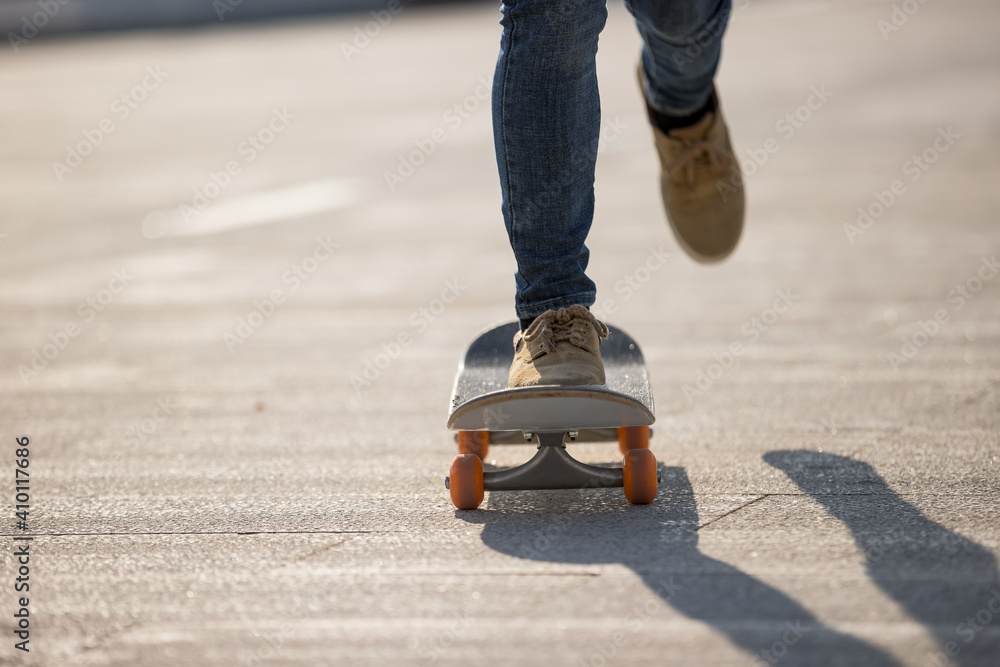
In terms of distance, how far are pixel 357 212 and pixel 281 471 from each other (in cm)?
435

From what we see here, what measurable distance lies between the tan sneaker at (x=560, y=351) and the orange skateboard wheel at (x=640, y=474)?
16 centimetres

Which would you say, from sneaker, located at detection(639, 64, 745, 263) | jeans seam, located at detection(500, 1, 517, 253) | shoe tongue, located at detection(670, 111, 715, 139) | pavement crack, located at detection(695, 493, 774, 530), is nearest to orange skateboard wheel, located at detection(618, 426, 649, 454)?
pavement crack, located at detection(695, 493, 774, 530)

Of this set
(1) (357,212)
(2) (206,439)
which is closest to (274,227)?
(1) (357,212)

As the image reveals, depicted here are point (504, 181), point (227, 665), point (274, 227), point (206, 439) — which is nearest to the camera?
point (227, 665)

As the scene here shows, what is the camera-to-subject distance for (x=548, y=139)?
6.95 feet

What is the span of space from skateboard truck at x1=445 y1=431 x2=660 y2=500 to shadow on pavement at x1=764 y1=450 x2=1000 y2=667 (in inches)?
13.9

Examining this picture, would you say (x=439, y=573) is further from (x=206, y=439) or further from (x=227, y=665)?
(x=206, y=439)

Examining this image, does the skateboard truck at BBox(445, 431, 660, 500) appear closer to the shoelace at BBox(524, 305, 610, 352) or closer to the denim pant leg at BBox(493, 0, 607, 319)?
the shoelace at BBox(524, 305, 610, 352)

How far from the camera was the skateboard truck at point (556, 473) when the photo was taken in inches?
80.7

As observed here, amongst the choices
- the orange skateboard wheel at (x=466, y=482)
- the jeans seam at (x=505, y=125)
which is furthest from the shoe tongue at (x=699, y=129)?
the orange skateboard wheel at (x=466, y=482)

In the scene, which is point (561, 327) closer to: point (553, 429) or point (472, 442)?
point (553, 429)

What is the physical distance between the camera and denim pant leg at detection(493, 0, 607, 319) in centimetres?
208

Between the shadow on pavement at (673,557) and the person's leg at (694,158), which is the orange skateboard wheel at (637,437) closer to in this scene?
the shadow on pavement at (673,557)

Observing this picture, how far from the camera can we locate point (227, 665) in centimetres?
144
